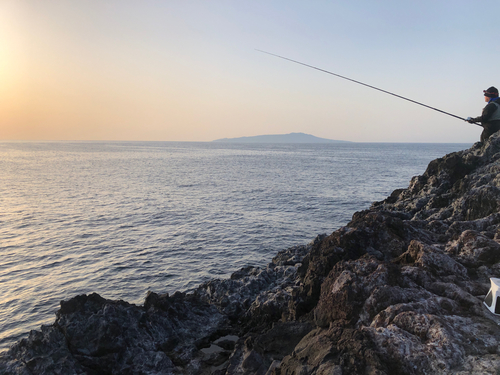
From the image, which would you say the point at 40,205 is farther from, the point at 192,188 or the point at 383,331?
the point at 383,331

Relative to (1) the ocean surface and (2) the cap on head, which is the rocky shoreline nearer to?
(2) the cap on head

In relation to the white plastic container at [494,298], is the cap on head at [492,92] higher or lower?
higher

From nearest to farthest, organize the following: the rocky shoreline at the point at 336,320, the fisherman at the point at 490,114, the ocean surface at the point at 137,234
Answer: the rocky shoreline at the point at 336,320
the fisherman at the point at 490,114
the ocean surface at the point at 137,234

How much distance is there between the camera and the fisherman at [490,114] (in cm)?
1252

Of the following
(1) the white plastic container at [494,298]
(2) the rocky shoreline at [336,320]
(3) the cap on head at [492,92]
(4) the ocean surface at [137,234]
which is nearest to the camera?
(2) the rocky shoreline at [336,320]

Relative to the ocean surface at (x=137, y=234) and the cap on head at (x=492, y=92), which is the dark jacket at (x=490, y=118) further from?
the ocean surface at (x=137, y=234)

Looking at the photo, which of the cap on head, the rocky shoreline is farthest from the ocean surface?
the cap on head

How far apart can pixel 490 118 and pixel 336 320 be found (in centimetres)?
1226

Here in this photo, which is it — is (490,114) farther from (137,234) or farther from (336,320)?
(137,234)

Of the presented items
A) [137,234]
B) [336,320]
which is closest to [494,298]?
[336,320]

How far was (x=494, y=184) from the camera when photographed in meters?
11.0

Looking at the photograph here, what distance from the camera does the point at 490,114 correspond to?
43.4 ft

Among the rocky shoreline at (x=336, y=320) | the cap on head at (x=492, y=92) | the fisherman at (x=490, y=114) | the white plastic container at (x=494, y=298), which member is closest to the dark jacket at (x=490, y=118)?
the fisherman at (x=490, y=114)

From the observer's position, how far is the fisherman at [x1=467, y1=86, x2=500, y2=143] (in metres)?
12.5
